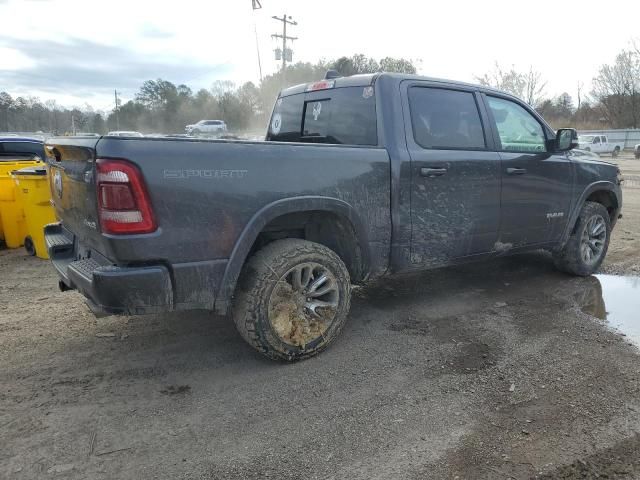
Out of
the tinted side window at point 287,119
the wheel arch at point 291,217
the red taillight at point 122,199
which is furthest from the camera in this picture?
the tinted side window at point 287,119

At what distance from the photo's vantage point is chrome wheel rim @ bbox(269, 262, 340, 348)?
3307mm

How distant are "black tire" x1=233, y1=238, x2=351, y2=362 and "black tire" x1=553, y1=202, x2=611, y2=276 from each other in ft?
10.3

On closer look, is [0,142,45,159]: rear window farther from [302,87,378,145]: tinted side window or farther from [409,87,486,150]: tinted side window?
[409,87,486,150]: tinted side window

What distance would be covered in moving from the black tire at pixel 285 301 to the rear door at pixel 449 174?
82cm

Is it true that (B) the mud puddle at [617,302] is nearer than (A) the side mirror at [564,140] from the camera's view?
Yes

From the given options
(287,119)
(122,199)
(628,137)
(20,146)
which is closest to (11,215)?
(20,146)

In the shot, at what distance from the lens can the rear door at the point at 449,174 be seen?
3898 millimetres

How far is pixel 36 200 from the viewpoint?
6223 mm

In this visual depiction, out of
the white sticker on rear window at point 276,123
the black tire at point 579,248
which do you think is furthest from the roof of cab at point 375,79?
the black tire at point 579,248

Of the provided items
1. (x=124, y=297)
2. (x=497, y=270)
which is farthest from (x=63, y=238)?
(x=497, y=270)

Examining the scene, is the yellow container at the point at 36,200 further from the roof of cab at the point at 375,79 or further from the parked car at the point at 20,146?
the roof of cab at the point at 375,79

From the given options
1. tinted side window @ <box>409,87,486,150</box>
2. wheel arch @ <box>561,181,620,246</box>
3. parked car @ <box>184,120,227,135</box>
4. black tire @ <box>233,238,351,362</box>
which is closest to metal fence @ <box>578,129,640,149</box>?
parked car @ <box>184,120,227,135</box>

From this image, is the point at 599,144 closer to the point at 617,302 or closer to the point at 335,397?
the point at 617,302

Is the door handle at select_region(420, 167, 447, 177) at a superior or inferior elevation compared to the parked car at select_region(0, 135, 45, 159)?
inferior
